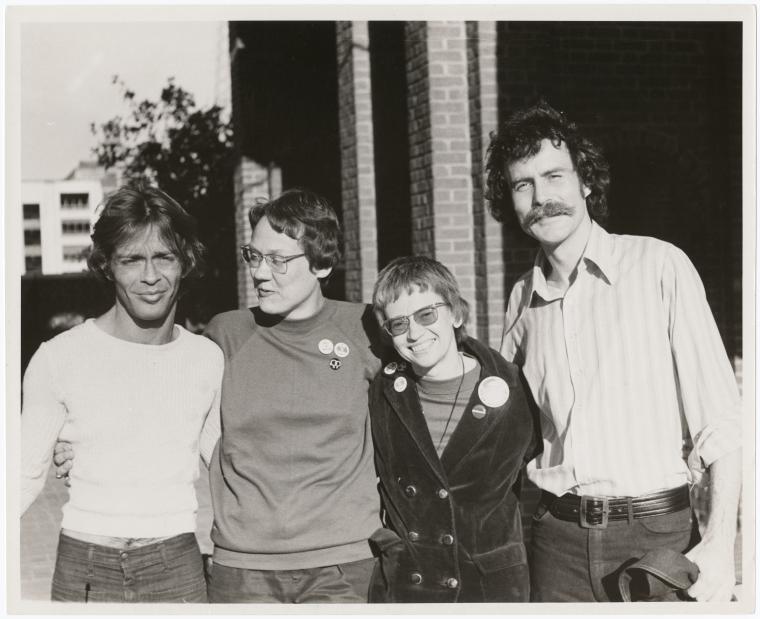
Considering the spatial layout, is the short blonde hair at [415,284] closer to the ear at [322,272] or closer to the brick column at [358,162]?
the ear at [322,272]

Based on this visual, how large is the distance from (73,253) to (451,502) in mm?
6108

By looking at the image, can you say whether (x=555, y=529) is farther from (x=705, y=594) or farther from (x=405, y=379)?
(x=405, y=379)

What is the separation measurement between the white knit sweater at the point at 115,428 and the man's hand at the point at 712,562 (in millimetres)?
1830

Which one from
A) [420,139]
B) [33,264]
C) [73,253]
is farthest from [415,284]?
[73,253]

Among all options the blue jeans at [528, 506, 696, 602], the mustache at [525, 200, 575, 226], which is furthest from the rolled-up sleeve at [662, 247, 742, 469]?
the mustache at [525, 200, 575, 226]

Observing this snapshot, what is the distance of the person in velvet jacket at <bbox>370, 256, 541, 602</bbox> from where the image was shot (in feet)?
10.7

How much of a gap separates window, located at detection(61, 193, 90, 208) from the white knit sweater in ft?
14.8

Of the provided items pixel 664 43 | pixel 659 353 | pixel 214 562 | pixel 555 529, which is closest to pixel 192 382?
pixel 214 562

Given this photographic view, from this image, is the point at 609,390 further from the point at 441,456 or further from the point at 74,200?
the point at 74,200

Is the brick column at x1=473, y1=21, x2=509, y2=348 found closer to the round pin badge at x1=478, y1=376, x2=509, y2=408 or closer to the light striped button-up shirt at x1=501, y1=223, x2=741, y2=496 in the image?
the light striped button-up shirt at x1=501, y1=223, x2=741, y2=496

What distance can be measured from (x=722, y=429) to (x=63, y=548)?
2395mm

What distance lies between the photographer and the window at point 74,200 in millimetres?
7551

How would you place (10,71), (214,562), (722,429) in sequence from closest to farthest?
1. (722,429)
2. (214,562)
3. (10,71)

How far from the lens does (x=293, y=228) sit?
3395 mm
